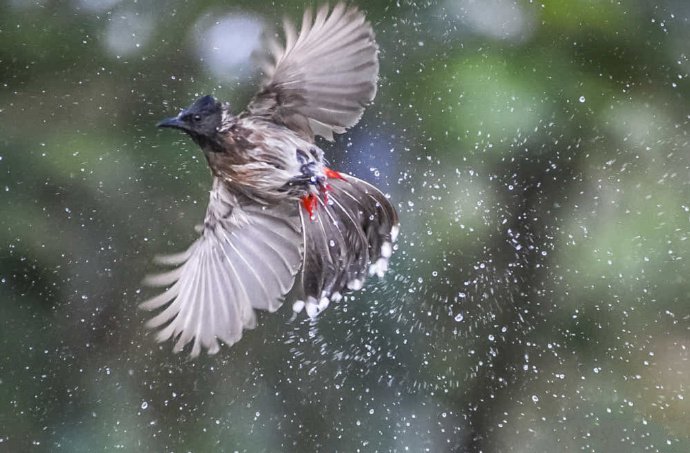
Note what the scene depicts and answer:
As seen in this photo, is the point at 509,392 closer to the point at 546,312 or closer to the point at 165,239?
the point at 546,312

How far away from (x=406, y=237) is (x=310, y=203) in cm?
95

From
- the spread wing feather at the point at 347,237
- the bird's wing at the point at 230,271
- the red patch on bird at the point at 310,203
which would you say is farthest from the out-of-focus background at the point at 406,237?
the bird's wing at the point at 230,271

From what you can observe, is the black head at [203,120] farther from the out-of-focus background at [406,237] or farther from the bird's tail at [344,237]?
the out-of-focus background at [406,237]

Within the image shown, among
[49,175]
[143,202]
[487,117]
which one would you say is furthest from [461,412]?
[49,175]

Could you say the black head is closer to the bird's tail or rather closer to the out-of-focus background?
the bird's tail

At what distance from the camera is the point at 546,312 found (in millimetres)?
3773

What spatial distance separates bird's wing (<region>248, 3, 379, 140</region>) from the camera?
8.58ft

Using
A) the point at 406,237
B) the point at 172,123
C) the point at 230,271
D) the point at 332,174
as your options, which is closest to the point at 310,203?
the point at 332,174

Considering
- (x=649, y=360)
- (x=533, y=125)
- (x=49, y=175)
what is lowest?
(x=649, y=360)

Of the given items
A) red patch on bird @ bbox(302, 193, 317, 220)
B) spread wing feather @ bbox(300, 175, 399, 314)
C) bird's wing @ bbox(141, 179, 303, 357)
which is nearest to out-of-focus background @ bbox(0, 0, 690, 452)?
spread wing feather @ bbox(300, 175, 399, 314)

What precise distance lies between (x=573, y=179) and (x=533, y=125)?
0.41 meters

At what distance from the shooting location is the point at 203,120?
2.59m

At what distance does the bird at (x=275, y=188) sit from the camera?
2.61 m

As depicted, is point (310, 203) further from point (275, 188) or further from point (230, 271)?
point (230, 271)
